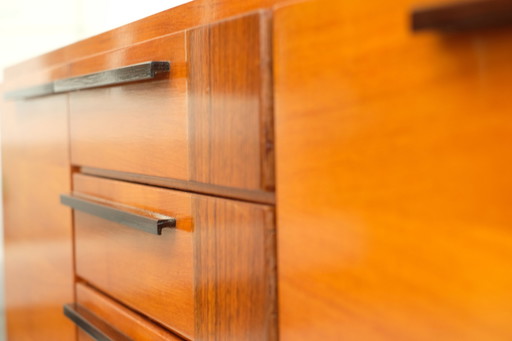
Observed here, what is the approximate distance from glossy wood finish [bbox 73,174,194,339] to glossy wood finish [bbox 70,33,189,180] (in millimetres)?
31

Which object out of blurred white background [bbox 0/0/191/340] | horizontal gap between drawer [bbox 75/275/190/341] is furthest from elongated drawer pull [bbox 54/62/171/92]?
blurred white background [bbox 0/0/191/340]

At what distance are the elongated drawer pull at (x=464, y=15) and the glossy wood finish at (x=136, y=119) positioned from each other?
0.31 m

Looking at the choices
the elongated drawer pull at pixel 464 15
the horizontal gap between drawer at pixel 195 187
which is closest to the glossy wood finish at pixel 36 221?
the horizontal gap between drawer at pixel 195 187

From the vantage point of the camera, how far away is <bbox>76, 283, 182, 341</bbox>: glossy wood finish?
2.12ft

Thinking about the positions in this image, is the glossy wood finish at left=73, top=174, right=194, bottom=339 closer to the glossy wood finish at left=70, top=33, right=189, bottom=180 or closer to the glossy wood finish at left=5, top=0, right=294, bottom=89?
the glossy wood finish at left=70, top=33, right=189, bottom=180

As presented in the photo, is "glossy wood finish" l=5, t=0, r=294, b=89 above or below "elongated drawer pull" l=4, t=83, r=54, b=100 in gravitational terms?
above

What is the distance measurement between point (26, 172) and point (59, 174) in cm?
20

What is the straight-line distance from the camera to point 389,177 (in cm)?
36

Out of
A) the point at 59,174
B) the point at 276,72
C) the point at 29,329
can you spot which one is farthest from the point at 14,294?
the point at 276,72

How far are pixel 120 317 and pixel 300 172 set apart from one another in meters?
0.41

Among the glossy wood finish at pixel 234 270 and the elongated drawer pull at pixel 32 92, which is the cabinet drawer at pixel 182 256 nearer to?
the glossy wood finish at pixel 234 270

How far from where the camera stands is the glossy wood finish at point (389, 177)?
0.30 m

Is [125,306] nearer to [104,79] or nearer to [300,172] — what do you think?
[104,79]

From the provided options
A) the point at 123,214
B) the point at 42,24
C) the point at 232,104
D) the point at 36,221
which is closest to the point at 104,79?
the point at 123,214
